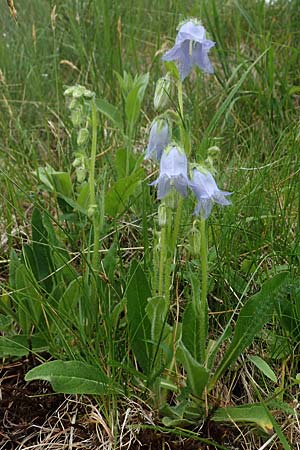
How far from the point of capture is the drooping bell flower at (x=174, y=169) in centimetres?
135

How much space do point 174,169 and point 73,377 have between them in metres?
0.50

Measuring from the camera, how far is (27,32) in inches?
142

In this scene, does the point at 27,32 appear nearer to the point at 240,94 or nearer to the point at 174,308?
the point at 240,94

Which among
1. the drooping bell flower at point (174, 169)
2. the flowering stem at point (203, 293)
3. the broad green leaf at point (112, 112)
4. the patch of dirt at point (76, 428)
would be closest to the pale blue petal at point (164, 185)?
the drooping bell flower at point (174, 169)

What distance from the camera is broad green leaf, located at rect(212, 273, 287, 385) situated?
1534mm

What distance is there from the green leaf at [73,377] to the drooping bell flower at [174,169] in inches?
17.2

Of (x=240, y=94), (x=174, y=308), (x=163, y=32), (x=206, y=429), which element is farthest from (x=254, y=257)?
(x=163, y=32)

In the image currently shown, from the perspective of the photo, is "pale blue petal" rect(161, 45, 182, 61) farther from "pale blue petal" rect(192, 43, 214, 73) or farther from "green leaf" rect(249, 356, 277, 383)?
"green leaf" rect(249, 356, 277, 383)

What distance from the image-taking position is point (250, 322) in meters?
1.54

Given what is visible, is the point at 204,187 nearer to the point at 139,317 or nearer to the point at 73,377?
the point at 139,317

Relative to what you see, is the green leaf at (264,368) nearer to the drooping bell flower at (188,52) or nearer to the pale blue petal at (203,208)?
the pale blue petal at (203,208)

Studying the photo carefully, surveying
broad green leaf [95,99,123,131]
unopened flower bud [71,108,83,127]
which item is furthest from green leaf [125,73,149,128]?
unopened flower bud [71,108,83,127]

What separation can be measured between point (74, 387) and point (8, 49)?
2.44 m

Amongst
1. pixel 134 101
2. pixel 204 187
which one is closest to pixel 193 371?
pixel 204 187
